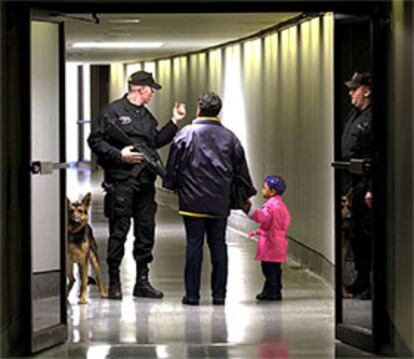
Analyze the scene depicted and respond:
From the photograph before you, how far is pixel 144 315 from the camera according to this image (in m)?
11.6

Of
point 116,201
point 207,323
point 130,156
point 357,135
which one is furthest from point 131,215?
point 357,135

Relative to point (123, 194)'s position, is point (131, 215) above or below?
below

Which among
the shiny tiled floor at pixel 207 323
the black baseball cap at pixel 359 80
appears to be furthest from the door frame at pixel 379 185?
the shiny tiled floor at pixel 207 323

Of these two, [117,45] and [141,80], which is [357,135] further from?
[117,45]

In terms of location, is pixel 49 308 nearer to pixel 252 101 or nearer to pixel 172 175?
pixel 172 175

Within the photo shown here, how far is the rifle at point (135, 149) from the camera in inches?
478

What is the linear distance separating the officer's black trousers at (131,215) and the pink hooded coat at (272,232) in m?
0.87

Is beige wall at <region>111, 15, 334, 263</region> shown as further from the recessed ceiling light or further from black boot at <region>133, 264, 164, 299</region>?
black boot at <region>133, 264, 164, 299</region>

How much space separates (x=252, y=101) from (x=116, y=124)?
23.5ft

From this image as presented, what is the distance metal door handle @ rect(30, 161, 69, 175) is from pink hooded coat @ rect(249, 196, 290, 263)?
282 centimetres

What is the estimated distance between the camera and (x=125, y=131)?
1222cm

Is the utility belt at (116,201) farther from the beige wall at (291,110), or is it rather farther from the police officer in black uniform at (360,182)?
the police officer in black uniform at (360,182)

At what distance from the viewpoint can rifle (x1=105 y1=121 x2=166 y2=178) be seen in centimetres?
1213

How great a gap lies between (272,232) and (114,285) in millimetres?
1400
